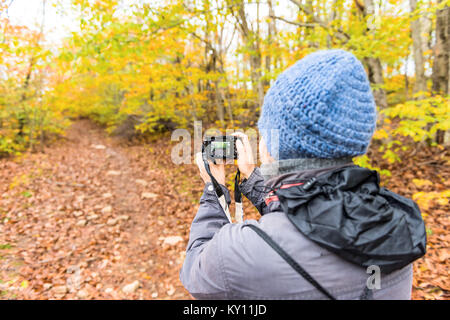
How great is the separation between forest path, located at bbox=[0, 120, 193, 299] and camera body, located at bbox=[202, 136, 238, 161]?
8.94ft

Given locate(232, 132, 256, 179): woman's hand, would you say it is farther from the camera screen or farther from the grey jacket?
the grey jacket

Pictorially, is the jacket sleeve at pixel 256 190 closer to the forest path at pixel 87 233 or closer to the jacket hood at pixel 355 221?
the jacket hood at pixel 355 221

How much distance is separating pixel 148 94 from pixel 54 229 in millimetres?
7103

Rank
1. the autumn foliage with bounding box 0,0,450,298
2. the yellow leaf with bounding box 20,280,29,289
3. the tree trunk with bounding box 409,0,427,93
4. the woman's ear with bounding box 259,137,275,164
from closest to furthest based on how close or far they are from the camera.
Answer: the woman's ear with bounding box 259,137,275,164, the yellow leaf with bounding box 20,280,29,289, the autumn foliage with bounding box 0,0,450,298, the tree trunk with bounding box 409,0,427,93

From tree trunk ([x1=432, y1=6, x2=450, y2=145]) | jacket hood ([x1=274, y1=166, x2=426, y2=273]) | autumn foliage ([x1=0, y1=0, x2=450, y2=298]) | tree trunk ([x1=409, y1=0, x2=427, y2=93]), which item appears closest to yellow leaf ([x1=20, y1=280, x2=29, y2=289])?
autumn foliage ([x1=0, y1=0, x2=450, y2=298])

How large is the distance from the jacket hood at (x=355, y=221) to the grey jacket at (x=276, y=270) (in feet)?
0.17

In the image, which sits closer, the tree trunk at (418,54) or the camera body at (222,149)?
the camera body at (222,149)

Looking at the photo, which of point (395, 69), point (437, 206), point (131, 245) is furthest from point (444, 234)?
point (395, 69)

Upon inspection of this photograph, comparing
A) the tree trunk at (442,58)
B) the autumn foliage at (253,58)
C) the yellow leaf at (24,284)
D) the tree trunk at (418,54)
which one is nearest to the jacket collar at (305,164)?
the autumn foliage at (253,58)

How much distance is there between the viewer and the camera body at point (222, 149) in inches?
60.4

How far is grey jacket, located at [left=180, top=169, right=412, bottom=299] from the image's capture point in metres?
0.82

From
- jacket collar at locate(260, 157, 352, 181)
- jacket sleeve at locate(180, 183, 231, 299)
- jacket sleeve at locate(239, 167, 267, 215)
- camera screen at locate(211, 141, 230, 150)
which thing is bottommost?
jacket sleeve at locate(180, 183, 231, 299)

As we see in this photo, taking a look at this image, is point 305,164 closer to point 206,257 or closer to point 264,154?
point 264,154

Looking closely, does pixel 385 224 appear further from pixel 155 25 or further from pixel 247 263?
pixel 155 25
